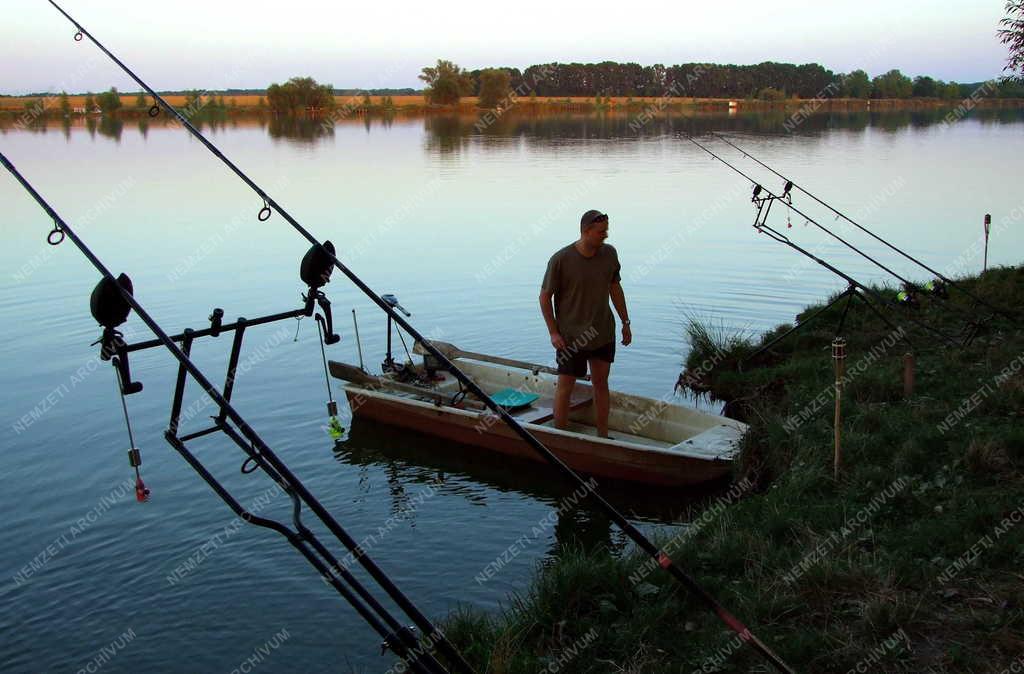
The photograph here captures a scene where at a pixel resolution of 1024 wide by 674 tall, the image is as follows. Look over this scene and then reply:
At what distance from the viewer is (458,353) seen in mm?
10977

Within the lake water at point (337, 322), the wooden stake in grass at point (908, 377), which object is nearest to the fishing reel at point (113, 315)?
the lake water at point (337, 322)

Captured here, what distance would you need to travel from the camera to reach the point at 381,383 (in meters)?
10.2

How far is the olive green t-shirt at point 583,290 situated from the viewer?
775 cm

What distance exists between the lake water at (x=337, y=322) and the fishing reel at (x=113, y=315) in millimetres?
3134

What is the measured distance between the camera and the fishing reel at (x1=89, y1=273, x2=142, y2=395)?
11.1 ft

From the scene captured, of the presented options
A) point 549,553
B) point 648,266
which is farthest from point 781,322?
point 549,553

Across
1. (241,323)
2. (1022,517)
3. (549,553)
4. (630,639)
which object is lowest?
(549,553)

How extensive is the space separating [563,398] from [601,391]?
0.36 metres

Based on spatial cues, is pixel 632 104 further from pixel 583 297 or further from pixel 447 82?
pixel 583 297

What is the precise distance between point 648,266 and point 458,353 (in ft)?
24.0

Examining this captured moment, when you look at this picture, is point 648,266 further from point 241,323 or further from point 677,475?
point 241,323

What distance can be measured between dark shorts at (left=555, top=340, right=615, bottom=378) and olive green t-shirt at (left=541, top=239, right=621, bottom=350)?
6 centimetres

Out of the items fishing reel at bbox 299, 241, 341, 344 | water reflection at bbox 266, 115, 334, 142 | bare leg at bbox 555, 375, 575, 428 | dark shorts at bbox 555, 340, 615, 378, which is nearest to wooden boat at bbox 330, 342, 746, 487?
bare leg at bbox 555, 375, 575, 428

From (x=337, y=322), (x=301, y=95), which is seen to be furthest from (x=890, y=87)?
(x=337, y=322)
